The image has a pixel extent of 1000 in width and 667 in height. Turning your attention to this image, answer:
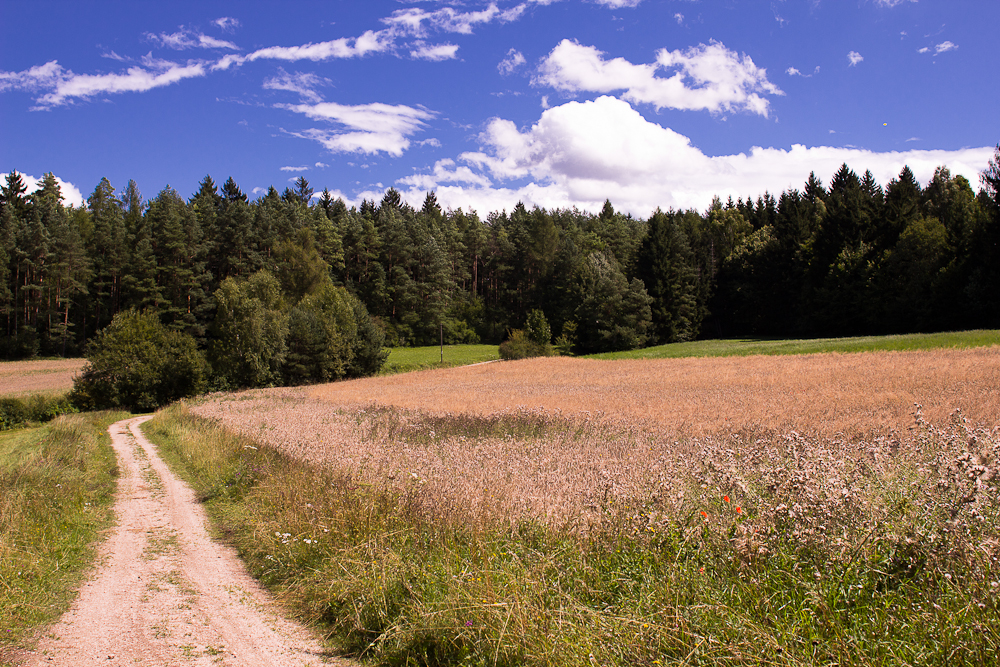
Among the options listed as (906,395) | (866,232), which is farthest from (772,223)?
(906,395)

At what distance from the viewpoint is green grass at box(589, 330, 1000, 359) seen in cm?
3616

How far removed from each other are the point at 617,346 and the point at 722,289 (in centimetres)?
2076

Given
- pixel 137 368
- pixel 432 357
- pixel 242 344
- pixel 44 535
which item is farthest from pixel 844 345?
pixel 137 368

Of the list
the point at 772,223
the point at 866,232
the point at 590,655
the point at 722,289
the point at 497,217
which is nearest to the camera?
the point at 590,655

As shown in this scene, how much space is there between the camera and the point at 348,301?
57938 millimetres

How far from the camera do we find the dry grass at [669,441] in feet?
18.6

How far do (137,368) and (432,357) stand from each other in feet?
117

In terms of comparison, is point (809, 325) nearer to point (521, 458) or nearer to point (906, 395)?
point (906, 395)

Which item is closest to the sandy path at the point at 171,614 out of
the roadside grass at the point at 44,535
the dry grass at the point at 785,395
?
the roadside grass at the point at 44,535

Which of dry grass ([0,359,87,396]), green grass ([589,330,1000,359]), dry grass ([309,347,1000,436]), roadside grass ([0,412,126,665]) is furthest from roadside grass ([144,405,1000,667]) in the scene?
dry grass ([0,359,87,396])

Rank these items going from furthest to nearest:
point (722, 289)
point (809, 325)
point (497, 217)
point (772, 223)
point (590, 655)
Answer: point (497, 217), point (772, 223), point (722, 289), point (809, 325), point (590, 655)

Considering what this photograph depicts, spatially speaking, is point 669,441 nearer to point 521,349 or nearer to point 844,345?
point 844,345

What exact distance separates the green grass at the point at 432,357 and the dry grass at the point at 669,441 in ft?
115

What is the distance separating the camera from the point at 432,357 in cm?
7144
